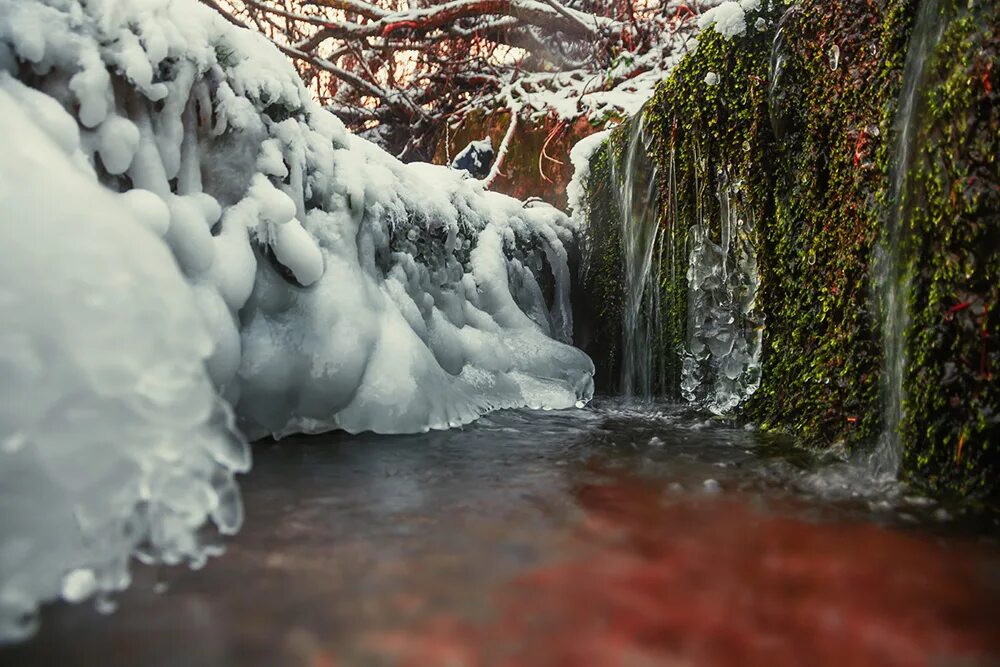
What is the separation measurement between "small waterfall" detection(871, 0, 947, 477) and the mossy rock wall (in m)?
0.03

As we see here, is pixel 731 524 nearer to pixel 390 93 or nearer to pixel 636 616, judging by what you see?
pixel 636 616

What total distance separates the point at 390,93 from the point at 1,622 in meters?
6.69

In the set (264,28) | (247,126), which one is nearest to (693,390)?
(247,126)

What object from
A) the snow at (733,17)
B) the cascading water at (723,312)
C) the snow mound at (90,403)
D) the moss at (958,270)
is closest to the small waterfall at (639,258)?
the cascading water at (723,312)

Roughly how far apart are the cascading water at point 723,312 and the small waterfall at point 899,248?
80 centimetres

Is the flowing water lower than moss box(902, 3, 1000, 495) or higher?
lower

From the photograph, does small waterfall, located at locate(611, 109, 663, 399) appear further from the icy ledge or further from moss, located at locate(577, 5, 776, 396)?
the icy ledge

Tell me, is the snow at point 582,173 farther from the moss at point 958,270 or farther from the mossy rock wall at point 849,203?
the moss at point 958,270

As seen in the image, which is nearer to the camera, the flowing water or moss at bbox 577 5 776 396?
the flowing water

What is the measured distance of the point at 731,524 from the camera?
1168mm

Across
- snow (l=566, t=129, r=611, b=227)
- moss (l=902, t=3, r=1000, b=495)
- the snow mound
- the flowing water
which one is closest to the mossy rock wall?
moss (l=902, t=3, r=1000, b=495)

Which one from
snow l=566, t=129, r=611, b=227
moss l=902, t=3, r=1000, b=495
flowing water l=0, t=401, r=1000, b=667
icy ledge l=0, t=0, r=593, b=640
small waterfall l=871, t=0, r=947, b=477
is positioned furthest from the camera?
snow l=566, t=129, r=611, b=227

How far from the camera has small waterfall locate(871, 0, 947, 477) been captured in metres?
1.54

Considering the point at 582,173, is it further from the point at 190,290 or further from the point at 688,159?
the point at 190,290
